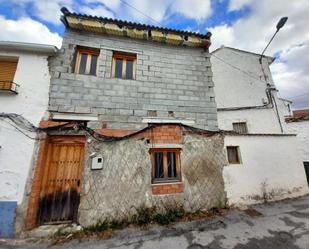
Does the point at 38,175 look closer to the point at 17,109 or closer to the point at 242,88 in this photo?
the point at 17,109

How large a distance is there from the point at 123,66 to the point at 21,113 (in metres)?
3.49

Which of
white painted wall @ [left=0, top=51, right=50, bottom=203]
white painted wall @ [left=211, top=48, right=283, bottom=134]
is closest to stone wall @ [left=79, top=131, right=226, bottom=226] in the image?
white painted wall @ [left=0, top=51, right=50, bottom=203]

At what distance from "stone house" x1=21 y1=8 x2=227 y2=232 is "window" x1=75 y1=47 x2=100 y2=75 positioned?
3 centimetres

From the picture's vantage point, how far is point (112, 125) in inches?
171

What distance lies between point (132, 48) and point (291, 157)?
7633mm

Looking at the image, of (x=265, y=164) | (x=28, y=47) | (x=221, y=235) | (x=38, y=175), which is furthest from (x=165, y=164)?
(x=28, y=47)

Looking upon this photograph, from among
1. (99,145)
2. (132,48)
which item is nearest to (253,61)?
(132,48)

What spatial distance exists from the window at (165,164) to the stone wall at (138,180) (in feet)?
0.66

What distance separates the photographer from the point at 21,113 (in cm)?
392

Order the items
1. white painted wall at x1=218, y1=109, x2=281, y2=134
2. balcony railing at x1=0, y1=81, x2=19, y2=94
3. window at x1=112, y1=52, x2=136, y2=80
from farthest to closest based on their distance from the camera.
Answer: white painted wall at x1=218, y1=109, x2=281, y2=134 → window at x1=112, y1=52, x2=136, y2=80 → balcony railing at x1=0, y1=81, x2=19, y2=94

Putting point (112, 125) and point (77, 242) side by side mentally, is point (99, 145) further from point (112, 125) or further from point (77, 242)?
point (77, 242)

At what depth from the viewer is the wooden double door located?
3785mm

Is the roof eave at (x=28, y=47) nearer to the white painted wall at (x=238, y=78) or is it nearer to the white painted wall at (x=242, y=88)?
the white painted wall at (x=242, y=88)

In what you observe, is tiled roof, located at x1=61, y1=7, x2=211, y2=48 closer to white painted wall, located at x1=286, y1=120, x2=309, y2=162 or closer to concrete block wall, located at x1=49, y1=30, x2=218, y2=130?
concrete block wall, located at x1=49, y1=30, x2=218, y2=130
